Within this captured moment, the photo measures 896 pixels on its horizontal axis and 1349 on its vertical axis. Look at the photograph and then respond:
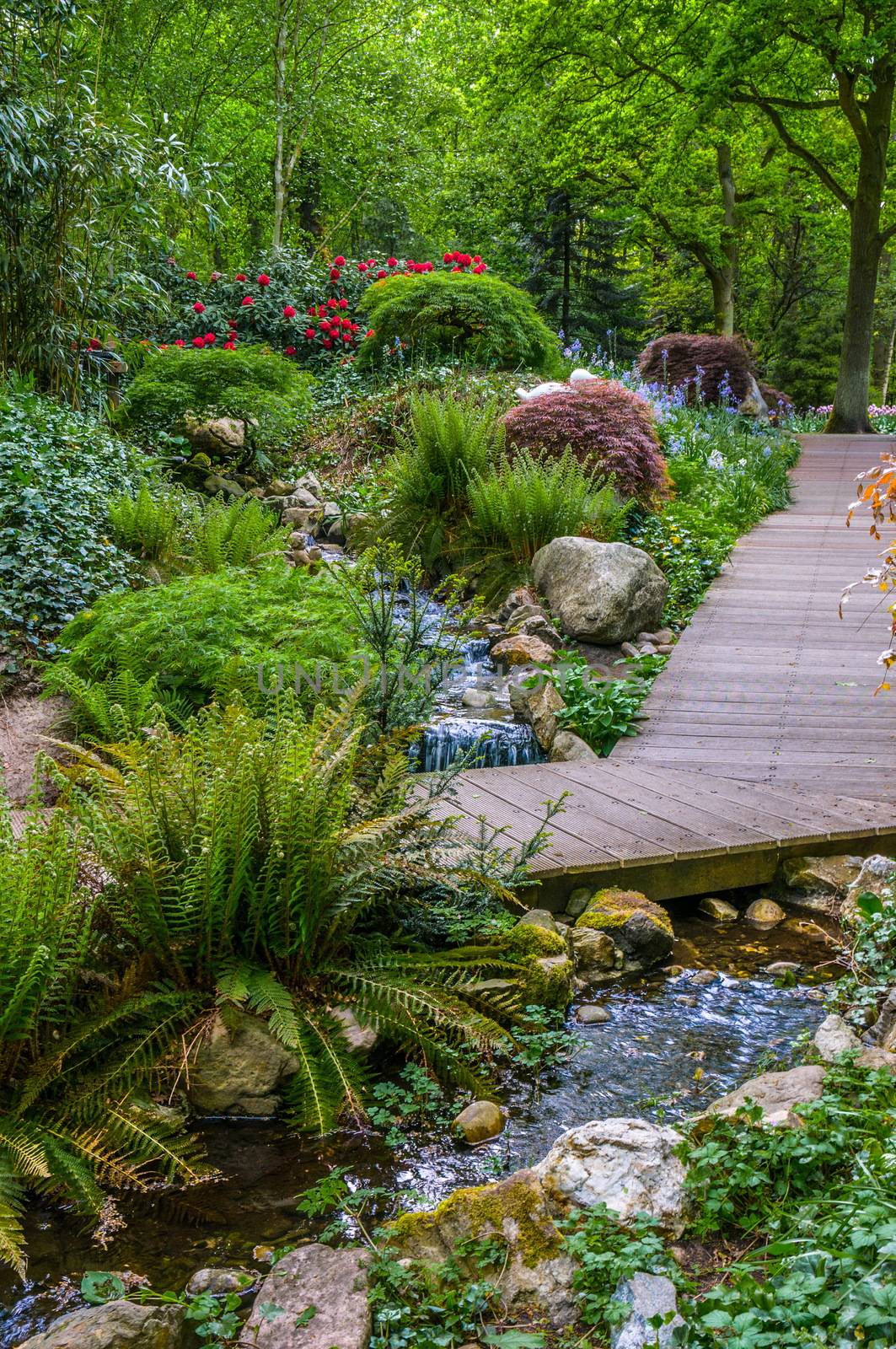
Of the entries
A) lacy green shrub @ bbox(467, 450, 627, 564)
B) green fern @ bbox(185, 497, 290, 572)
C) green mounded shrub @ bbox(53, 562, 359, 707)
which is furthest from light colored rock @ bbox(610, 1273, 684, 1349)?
lacy green shrub @ bbox(467, 450, 627, 564)

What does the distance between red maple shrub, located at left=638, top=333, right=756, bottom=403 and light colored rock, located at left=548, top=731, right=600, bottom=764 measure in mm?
11005

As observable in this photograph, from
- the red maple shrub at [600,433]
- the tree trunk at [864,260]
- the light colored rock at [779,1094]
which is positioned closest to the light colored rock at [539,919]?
the light colored rock at [779,1094]

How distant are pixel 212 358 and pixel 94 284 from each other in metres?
2.21

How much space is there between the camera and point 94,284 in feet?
26.1

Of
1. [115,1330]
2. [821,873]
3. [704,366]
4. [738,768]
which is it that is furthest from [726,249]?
[115,1330]

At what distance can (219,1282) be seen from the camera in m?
2.07

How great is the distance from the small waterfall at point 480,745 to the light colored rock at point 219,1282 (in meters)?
3.65

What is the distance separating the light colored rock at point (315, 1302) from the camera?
176 cm

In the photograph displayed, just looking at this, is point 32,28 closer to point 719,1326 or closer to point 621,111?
point 719,1326

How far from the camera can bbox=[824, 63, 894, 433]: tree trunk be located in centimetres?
1506

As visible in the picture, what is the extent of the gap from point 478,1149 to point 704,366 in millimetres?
14875

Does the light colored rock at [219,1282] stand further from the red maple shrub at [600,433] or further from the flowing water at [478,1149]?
the red maple shrub at [600,433]

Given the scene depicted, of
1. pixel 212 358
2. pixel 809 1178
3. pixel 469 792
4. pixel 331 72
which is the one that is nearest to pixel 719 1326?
pixel 809 1178

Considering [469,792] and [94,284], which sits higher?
[94,284]
